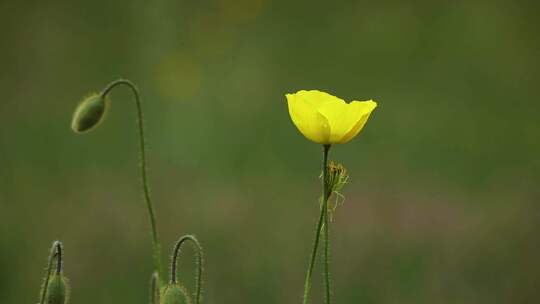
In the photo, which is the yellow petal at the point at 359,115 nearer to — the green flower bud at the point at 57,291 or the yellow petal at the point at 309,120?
the yellow petal at the point at 309,120

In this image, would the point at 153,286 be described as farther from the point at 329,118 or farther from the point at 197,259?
the point at 329,118

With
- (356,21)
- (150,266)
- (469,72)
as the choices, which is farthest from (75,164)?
(356,21)

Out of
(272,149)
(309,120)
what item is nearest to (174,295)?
(309,120)

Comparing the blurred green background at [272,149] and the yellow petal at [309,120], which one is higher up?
the blurred green background at [272,149]

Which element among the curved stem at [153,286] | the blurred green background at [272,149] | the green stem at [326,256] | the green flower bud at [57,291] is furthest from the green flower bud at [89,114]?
the blurred green background at [272,149]

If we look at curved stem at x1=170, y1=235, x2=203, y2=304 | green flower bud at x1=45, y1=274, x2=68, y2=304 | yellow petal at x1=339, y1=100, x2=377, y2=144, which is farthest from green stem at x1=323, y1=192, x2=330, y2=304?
green flower bud at x1=45, y1=274, x2=68, y2=304
